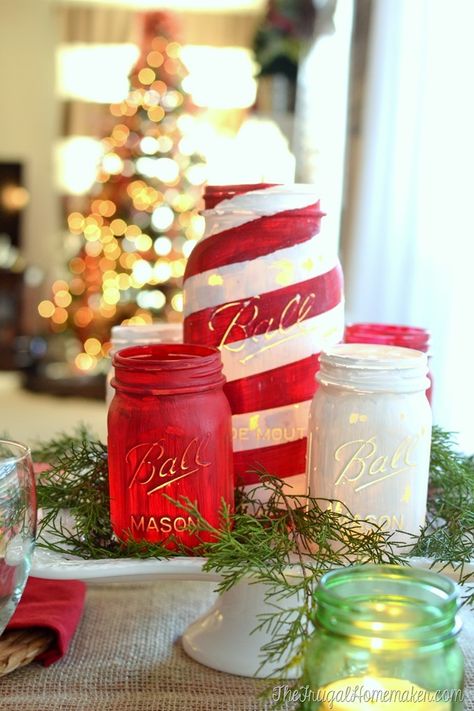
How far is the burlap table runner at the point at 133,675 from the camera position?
0.72m

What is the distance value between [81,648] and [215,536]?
20 centimetres

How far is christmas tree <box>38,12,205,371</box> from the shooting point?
4.89 meters

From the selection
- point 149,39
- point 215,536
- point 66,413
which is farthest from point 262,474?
point 149,39

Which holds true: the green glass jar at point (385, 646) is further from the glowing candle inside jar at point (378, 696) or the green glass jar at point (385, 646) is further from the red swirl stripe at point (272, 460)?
the red swirl stripe at point (272, 460)

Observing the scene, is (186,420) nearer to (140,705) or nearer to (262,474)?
(262,474)

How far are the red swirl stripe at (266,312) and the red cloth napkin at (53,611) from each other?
290 millimetres

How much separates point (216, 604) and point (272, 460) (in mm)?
156

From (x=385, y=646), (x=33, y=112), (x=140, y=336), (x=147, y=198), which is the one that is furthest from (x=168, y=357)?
(x=33, y=112)

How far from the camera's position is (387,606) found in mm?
525

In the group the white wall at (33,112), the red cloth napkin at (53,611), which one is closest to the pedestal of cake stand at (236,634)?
the red cloth napkin at (53,611)

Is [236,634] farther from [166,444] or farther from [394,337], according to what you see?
[394,337]

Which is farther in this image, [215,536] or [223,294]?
[223,294]

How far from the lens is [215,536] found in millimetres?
726

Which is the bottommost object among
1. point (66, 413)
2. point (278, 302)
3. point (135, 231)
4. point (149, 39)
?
point (66, 413)
